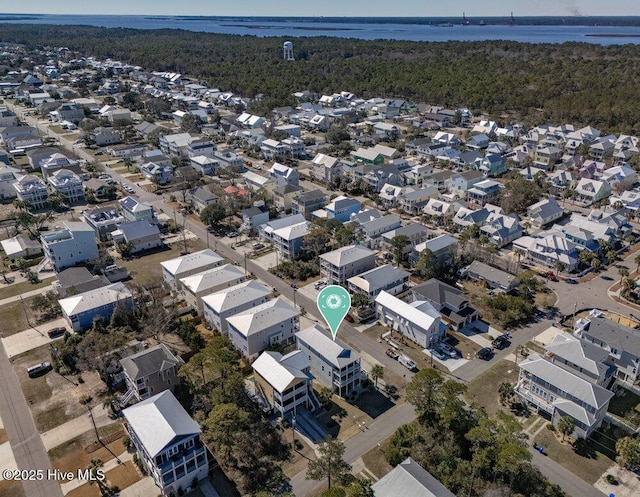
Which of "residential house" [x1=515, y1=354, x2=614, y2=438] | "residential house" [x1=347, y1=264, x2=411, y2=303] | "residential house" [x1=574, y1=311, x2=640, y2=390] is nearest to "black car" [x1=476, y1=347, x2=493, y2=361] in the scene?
"residential house" [x1=515, y1=354, x2=614, y2=438]

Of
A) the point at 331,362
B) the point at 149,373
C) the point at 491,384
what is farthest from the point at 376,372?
the point at 149,373

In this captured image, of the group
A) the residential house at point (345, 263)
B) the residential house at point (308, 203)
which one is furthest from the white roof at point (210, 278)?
the residential house at point (308, 203)

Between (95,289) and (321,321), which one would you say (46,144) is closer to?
(95,289)

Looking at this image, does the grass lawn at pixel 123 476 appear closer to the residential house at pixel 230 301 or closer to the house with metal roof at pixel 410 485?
the residential house at pixel 230 301

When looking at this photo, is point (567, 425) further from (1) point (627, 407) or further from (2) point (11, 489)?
(2) point (11, 489)

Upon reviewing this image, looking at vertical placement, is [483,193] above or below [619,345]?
above

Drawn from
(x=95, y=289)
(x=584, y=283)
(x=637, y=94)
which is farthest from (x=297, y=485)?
(x=637, y=94)
